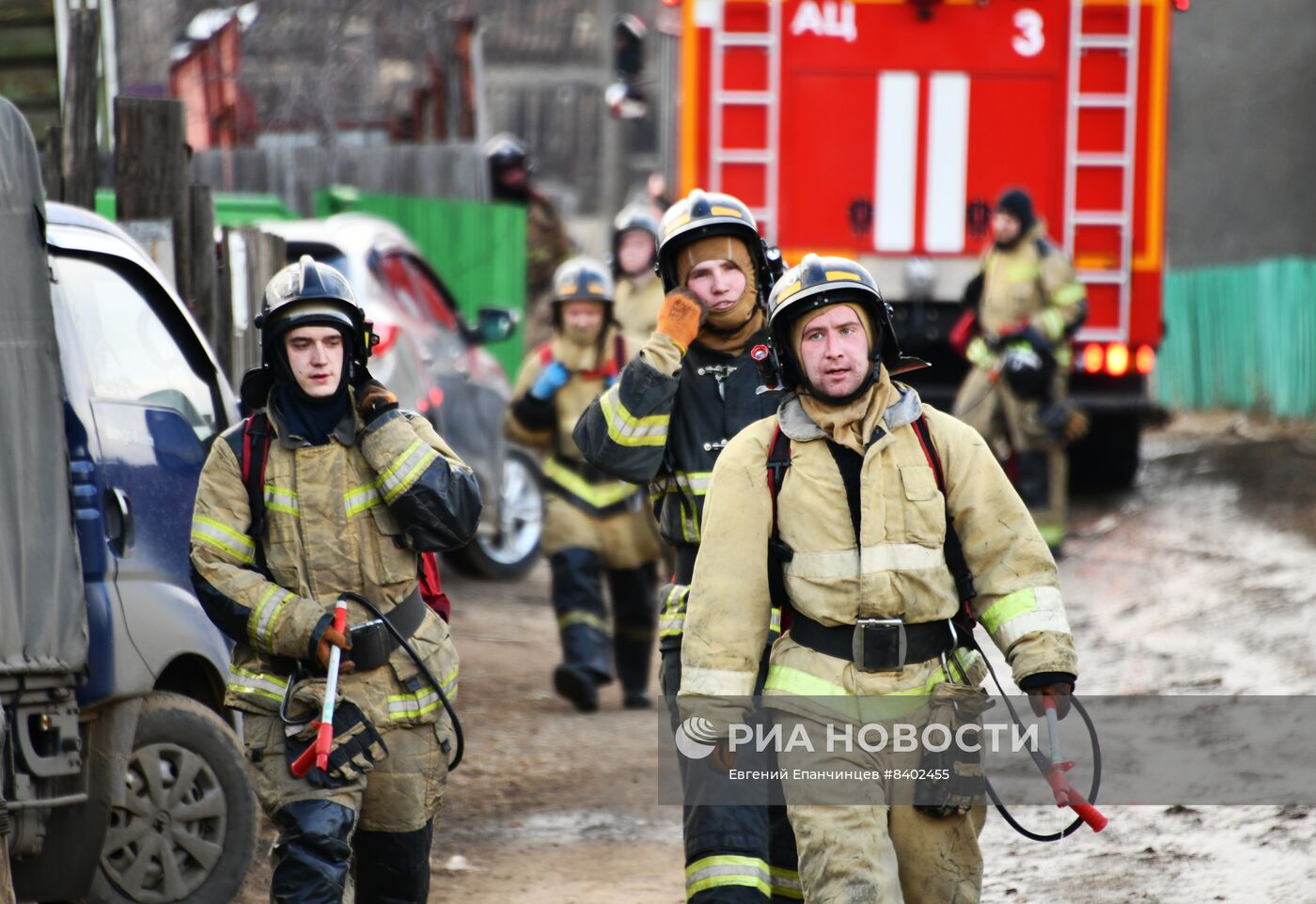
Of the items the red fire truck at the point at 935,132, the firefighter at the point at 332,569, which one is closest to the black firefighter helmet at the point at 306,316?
the firefighter at the point at 332,569

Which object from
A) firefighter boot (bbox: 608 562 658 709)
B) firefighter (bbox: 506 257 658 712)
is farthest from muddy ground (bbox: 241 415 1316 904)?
firefighter (bbox: 506 257 658 712)

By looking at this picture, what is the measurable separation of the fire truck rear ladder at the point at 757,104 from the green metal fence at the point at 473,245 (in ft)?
11.3

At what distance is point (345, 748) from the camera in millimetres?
4367

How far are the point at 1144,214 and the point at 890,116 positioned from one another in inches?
66.1

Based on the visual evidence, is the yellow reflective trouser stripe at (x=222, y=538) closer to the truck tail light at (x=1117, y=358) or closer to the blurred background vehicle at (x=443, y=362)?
the blurred background vehicle at (x=443, y=362)

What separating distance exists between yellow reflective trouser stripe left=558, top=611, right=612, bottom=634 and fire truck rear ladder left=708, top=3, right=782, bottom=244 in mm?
4121

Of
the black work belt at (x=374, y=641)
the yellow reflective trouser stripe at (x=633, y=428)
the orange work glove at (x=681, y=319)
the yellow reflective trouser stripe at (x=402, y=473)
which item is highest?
the orange work glove at (x=681, y=319)

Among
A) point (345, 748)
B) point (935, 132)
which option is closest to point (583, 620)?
point (345, 748)

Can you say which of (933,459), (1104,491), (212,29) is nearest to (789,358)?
(933,459)

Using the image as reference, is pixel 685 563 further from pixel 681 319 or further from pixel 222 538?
pixel 222 538

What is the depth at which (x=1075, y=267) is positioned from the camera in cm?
1212

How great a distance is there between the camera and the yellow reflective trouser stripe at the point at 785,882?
4.58 meters

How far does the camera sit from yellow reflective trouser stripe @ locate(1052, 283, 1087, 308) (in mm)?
10992

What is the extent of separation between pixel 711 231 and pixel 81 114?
3.64 metres
